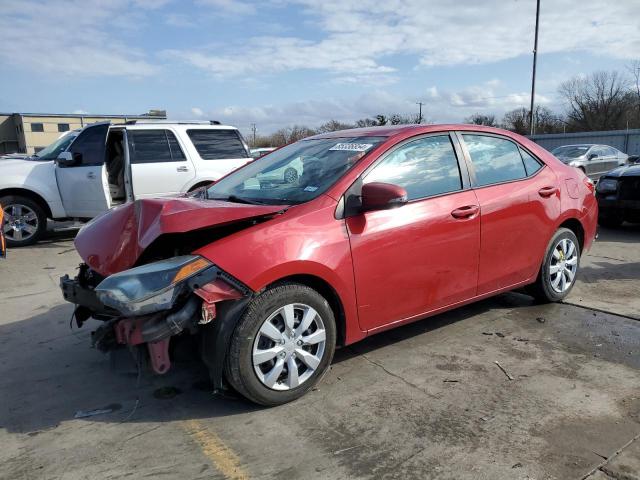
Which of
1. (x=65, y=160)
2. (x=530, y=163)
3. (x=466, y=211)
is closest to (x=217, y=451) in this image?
(x=466, y=211)

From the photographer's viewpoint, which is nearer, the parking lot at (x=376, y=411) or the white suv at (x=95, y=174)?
the parking lot at (x=376, y=411)

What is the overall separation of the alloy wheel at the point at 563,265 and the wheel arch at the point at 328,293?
2.44 meters

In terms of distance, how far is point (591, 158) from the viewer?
1589 centimetres

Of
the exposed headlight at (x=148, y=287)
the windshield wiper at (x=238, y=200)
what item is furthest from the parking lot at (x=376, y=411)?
the windshield wiper at (x=238, y=200)

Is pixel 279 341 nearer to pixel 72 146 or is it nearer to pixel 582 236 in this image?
pixel 582 236

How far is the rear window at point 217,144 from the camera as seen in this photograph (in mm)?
9289

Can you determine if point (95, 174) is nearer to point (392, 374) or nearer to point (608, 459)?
point (392, 374)

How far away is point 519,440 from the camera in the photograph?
110 inches

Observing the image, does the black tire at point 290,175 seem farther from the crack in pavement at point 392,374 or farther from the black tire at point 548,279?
the black tire at point 548,279

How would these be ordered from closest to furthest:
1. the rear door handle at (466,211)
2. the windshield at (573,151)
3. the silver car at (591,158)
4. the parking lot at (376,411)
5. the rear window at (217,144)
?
1. the parking lot at (376,411)
2. the rear door handle at (466,211)
3. the rear window at (217,144)
4. the silver car at (591,158)
5. the windshield at (573,151)

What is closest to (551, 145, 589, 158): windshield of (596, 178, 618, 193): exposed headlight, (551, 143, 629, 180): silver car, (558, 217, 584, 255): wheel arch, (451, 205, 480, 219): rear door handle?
(551, 143, 629, 180): silver car

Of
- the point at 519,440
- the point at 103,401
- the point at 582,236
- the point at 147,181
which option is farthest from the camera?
the point at 147,181

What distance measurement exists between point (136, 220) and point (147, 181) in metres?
5.60

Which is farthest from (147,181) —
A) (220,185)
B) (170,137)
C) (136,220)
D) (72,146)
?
(136,220)
